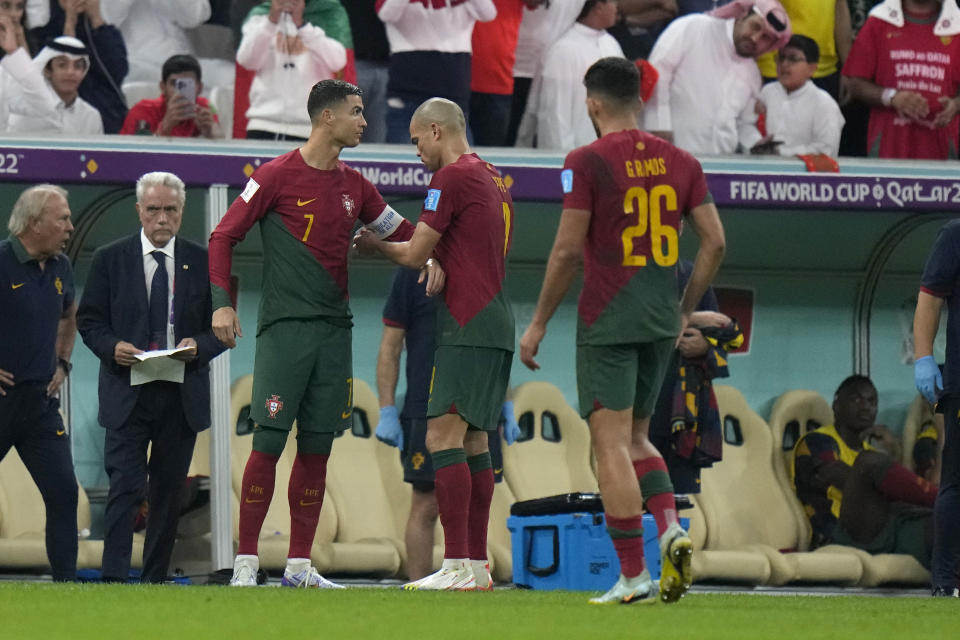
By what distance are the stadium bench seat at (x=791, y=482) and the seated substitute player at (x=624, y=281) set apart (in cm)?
484

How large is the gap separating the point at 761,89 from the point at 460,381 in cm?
511

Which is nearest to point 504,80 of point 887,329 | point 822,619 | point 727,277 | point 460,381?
point 727,277

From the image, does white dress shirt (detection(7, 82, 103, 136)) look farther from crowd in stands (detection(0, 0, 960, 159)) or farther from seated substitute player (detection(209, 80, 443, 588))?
seated substitute player (detection(209, 80, 443, 588))

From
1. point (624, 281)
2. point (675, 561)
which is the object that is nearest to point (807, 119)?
point (624, 281)

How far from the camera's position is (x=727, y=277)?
38.5 feet

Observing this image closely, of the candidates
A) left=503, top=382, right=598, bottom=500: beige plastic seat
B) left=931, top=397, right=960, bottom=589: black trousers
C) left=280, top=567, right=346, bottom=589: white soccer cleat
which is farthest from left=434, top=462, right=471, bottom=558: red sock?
left=503, top=382, right=598, bottom=500: beige plastic seat

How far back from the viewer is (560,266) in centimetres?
597

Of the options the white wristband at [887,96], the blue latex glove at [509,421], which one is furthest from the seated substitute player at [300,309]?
the white wristband at [887,96]

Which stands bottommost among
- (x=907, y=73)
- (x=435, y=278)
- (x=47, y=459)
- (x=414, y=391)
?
(x=47, y=459)

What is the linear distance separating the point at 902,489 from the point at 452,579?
4.76 metres

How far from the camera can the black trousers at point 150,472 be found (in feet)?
25.4

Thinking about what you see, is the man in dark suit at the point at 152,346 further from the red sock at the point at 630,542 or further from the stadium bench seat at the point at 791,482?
the stadium bench seat at the point at 791,482

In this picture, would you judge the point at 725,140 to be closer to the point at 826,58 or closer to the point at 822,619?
the point at 826,58

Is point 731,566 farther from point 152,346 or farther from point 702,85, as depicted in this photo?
point 152,346
